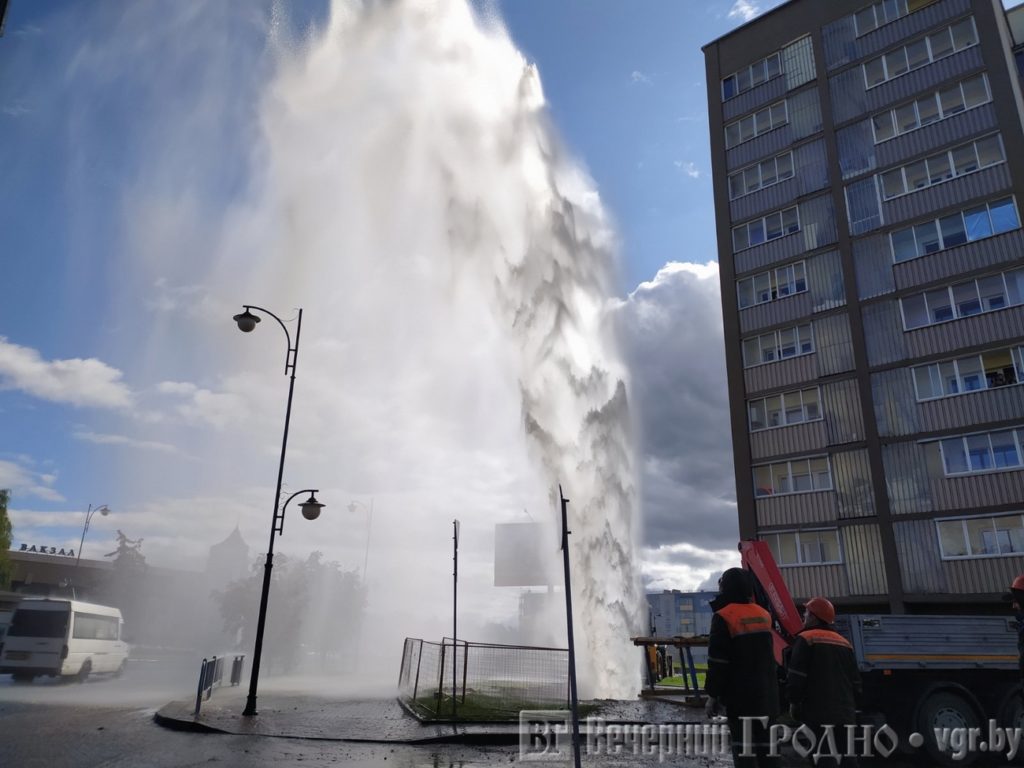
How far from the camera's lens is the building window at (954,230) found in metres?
26.5

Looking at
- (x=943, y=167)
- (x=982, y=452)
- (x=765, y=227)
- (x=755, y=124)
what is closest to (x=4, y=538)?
(x=765, y=227)

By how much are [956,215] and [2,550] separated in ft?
184

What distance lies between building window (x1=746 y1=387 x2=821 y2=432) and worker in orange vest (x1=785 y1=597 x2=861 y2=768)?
82.8 feet

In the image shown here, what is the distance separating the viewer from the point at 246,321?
16.5 m

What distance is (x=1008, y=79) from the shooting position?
90.6 ft

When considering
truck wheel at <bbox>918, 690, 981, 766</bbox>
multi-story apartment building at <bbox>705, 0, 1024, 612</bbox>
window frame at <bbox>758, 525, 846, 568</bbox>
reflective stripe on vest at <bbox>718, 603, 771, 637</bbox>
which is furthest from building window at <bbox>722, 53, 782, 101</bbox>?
reflective stripe on vest at <bbox>718, 603, 771, 637</bbox>

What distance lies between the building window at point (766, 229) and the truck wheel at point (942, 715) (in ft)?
85.4

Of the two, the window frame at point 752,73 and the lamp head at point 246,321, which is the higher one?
the window frame at point 752,73

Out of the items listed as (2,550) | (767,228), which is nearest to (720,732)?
(767,228)

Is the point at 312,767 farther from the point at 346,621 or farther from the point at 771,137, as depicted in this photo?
the point at 346,621

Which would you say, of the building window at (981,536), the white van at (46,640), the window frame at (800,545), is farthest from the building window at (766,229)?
the white van at (46,640)

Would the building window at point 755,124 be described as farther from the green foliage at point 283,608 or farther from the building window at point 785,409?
the green foliage at point 283,608

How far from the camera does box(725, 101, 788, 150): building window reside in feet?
115

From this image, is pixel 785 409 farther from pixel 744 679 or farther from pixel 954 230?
pixel 744 679
